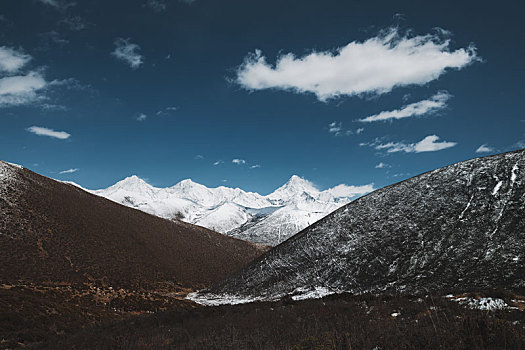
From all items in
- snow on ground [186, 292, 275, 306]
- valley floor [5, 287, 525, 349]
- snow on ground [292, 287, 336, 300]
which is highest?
valley floor [5, 287, 525, 349]

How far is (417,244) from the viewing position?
3753 cm

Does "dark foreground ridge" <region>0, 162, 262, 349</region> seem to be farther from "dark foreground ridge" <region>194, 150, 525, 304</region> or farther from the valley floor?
"dark foreground ridge" <region>194, 150, 525, 304</region>

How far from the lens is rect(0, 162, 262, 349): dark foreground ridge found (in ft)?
82.3

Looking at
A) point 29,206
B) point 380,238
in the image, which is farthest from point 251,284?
point 29,206

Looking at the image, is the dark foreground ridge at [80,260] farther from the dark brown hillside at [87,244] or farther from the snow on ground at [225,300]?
the snow on ground at [225,300]

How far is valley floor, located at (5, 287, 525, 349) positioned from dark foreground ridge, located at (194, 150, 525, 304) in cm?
1415

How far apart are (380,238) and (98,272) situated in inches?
2097

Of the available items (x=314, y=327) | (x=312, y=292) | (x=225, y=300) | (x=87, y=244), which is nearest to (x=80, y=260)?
(x=87, y=244)

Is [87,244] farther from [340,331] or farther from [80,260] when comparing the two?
[340,331]

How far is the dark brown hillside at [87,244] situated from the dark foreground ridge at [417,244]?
24664 millimetres

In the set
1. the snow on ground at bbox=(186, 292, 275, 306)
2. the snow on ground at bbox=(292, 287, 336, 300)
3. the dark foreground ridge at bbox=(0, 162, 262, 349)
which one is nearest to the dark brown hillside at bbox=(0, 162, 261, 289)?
the dark foreground ridge at bbox=(0, 162, 262, 349)

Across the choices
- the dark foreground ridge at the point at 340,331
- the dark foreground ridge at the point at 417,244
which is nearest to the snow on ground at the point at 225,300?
the dark foreground ridge at the point at 417,244

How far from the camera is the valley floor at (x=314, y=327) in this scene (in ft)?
21.9

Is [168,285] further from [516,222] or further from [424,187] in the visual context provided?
[516,222]
